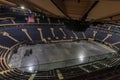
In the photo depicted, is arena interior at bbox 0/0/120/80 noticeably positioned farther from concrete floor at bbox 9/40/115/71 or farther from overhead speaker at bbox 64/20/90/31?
overhead speaker at bbox 64/20/90/31

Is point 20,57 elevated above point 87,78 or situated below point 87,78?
below

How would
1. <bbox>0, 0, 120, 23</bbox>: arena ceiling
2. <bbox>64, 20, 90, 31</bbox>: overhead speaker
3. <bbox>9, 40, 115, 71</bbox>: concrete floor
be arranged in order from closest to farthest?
<bbox>0, 0, 120, 23</bbox>: arena ceiling < <bbox>64, 20, 90, 31</bbox>: overhead speaker < <bbox>9, 40, 115, 71</bbox>: concrete floor

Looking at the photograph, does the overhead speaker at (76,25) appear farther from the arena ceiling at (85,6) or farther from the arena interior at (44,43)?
the arena interior at (44,43)

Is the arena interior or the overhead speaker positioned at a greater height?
the overhead speaker

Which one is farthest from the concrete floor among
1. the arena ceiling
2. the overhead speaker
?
the arena ceiling

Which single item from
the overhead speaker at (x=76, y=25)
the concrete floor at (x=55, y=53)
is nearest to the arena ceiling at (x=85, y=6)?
the overhead speaker at (x=76, y=25)

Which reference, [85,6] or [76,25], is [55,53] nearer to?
[76,25]

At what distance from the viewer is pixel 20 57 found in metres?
12.4

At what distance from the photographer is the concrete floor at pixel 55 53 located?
38.4 feet

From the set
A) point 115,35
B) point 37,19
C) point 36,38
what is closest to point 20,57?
point 36,38

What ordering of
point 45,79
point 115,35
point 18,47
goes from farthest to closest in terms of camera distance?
1. point 115,35
2. point 18,47
3. point 45,79

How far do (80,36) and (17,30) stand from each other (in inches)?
283

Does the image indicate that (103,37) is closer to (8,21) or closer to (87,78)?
(8,21)

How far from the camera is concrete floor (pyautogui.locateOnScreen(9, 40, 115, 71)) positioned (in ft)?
38.4
